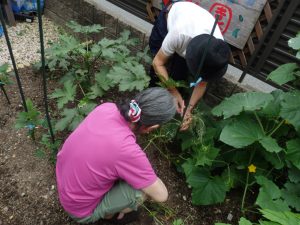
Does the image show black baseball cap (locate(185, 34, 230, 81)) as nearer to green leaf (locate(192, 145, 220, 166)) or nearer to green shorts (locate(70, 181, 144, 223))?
green leaf (locate(192, 145, 220, 166))

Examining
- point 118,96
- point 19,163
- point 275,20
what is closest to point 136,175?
point 19,163

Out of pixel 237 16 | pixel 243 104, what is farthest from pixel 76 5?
pixel 243 104

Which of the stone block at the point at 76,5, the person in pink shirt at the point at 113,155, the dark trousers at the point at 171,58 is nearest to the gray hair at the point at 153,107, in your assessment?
the person in pink shirt at the point at 113,155

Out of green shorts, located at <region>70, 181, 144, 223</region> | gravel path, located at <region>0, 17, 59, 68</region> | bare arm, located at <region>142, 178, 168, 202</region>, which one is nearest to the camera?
bare arm, located at <region>142, 178, 168, 202</region>

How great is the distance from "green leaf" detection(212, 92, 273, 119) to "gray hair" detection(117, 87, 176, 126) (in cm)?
68

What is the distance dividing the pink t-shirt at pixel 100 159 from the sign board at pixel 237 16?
6.45 feet

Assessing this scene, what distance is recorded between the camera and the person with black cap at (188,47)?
198 cm

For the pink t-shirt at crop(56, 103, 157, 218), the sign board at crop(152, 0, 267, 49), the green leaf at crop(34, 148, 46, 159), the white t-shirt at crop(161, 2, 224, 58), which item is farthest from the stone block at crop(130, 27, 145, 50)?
the pink t-shirt at crop(56, 103, 157, 218)

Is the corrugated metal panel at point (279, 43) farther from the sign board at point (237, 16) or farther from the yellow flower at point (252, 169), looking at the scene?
the yellow flower at point (252, 169)

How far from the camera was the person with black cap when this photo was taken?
198 centimetres

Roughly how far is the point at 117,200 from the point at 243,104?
1.18m

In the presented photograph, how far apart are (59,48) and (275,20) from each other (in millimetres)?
2193

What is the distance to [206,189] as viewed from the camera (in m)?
2.13

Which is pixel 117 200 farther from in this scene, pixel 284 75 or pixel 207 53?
pixel 284 75
